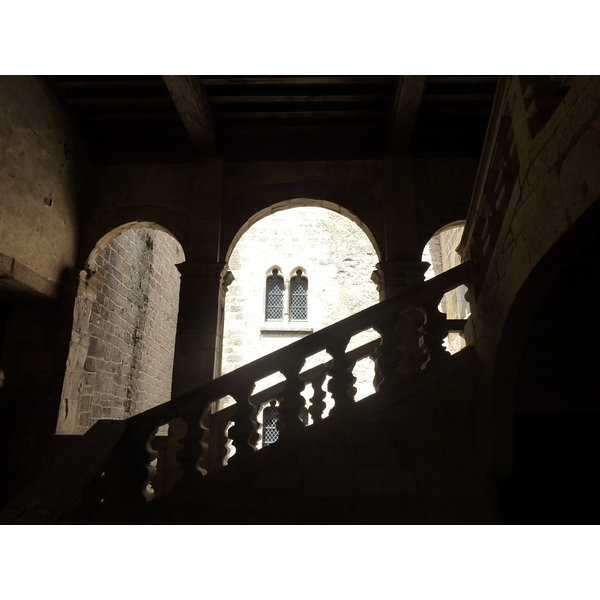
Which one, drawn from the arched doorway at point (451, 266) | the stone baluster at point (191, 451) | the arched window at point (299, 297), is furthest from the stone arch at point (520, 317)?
the arched window at point (299, 297)

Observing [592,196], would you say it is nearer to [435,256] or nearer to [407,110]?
[407,110]

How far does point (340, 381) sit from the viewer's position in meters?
3.13

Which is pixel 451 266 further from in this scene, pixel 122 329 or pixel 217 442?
pixel 217 442

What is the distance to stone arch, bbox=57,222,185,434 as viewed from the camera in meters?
5.66

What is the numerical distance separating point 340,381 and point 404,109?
11.6ft

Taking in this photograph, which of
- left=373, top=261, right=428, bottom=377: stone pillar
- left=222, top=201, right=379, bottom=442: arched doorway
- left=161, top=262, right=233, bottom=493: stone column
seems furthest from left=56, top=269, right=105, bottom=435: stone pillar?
left=222, top=201, right=379, bottom=442: arched doorway

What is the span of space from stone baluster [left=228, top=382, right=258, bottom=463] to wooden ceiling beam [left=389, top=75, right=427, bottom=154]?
11.7ft

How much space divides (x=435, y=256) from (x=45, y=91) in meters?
10.1

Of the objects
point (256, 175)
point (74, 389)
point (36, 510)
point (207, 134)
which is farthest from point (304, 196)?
point (36, 510)

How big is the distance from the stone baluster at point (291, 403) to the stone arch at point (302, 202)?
9.55ft

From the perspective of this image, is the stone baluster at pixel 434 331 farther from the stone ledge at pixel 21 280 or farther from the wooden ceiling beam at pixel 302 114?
the stone ledge at pixel 21 280

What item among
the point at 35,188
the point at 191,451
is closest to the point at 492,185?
the point at 191,451

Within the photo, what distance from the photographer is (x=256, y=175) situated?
19.8 ft
